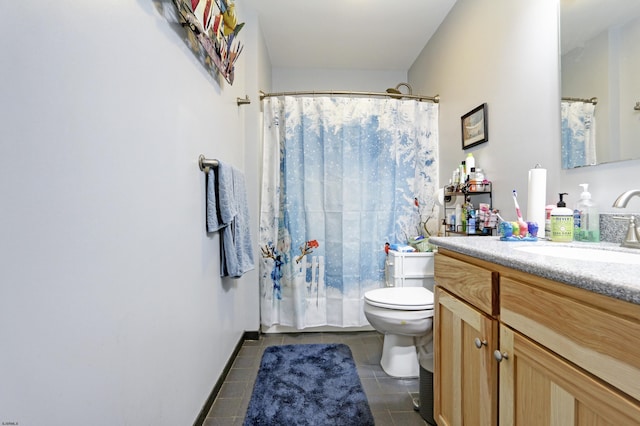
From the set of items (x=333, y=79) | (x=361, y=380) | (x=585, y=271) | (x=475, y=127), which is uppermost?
(x=333, y=79)

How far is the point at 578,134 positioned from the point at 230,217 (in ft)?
5.26

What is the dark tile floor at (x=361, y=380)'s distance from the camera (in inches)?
55.6

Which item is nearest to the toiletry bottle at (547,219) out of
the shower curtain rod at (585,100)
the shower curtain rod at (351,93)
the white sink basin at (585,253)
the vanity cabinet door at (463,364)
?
the white sink basin at (585,253)

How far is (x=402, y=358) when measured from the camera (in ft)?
5.75

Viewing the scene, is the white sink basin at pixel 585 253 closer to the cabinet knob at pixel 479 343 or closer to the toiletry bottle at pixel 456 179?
the cabinet knob at pixel 479 343

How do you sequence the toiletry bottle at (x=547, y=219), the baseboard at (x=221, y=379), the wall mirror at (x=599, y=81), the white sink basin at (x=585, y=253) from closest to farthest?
1. the white sink basin at (x=585, y=253)
2. the wall mirror at (x=599, y=81)
3. the toiletry bottle at (x=547, y=219)
4. the baseboard at (x=221, y=379)

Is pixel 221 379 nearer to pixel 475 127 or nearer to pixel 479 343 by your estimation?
pixel 479 343

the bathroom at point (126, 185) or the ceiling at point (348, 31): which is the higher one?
the ceiling at point (348, 31)

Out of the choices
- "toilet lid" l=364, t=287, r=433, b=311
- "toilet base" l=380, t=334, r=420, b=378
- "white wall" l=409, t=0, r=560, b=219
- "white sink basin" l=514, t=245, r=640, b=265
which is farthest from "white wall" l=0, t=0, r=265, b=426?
"white wall" l=409, t=0, r=560, b=219

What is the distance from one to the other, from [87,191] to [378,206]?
1.93m

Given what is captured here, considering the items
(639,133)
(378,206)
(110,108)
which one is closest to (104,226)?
(110,108)

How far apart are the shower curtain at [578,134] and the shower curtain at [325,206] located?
1182 millimetres

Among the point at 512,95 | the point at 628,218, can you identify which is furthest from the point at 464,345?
the point at 512,95

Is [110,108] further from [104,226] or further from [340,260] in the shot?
[340,260]
